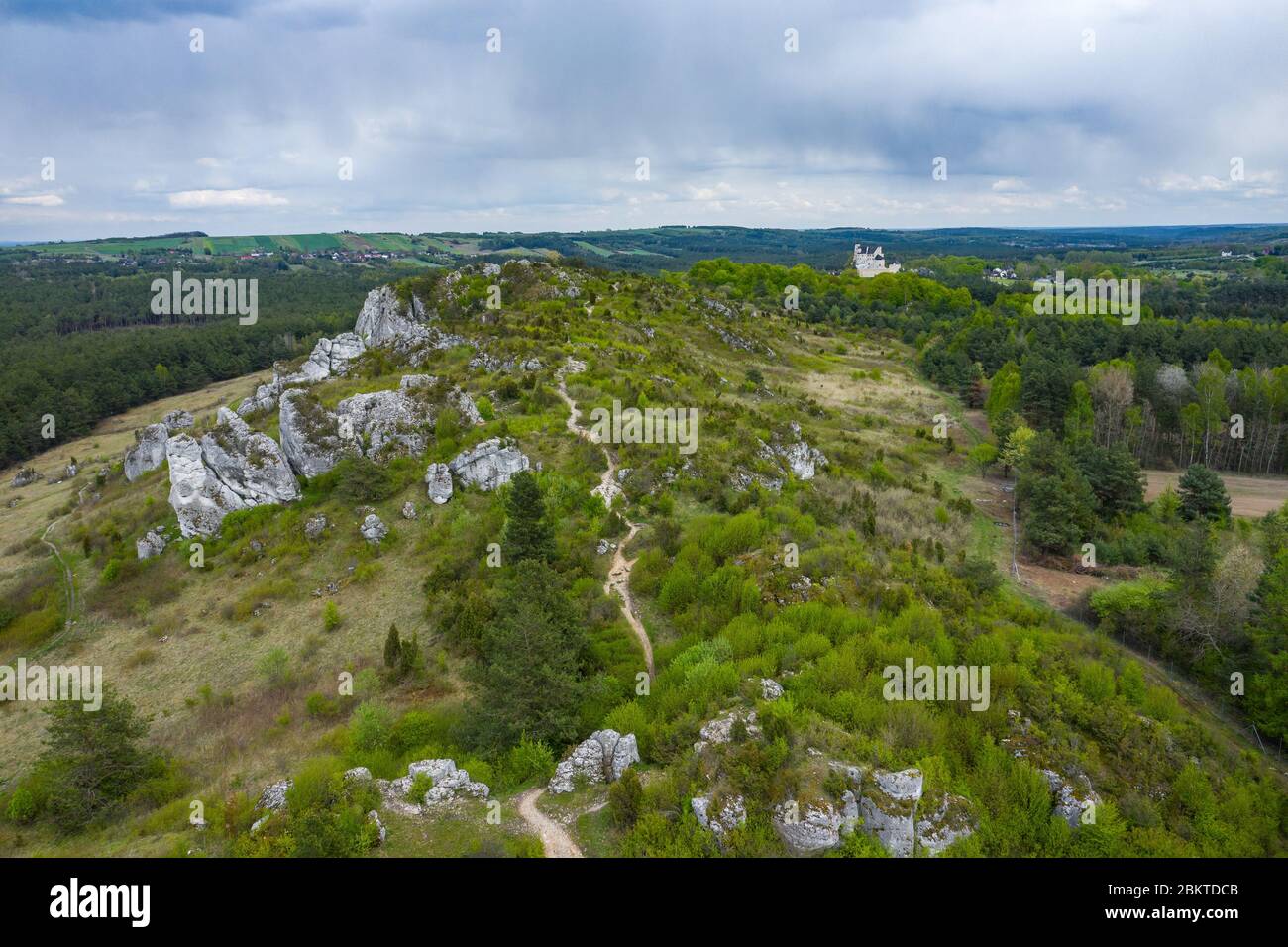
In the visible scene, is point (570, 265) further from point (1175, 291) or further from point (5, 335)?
point (1175, 291)

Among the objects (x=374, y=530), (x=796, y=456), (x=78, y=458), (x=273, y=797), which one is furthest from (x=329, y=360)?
(x=273, y=797)

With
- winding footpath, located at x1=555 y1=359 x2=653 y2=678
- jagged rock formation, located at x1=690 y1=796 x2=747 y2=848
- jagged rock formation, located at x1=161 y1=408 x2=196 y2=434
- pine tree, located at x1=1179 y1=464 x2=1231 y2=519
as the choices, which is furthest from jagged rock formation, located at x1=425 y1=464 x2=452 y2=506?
pine tree, located at x1=1179 y1=464 x2=1231 y2=519

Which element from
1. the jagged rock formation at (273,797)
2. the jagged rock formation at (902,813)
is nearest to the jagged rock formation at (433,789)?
the jagged rock formation at (273,797)

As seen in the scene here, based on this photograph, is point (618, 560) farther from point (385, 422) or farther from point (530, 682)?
point (385, 422)

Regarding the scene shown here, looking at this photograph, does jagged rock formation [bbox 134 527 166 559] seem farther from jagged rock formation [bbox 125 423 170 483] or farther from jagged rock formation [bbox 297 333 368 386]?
jagged rock formation [bbox 297 333 368 386]

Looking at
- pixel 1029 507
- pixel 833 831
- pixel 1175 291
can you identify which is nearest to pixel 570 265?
pixel 1029 507

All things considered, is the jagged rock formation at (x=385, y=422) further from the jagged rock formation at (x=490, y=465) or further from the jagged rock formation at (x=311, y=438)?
the jagged rock formation at (x=490, y=465)
